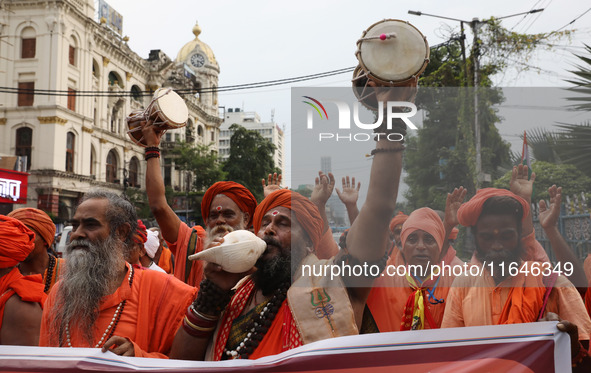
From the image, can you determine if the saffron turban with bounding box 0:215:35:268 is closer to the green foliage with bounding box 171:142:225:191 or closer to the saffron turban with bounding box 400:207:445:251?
the saffron turban with bounding box 400:207:445:251

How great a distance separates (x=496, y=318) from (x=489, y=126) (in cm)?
89

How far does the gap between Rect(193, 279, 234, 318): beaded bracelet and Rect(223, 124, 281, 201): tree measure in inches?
1285

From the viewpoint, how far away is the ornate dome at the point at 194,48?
180 feet

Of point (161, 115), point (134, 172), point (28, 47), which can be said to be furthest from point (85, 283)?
point (134, 172)

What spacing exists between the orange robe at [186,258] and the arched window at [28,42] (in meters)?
28.7

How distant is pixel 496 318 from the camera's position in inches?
93.4

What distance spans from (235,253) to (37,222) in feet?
7.51

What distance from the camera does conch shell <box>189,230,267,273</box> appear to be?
1.92 meters

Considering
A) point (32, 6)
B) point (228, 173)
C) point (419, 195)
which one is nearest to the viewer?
point (419, 195)

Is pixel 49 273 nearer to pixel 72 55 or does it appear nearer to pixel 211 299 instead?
pixel 211 299

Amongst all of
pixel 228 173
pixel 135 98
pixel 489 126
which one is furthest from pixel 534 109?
pixel 135 98

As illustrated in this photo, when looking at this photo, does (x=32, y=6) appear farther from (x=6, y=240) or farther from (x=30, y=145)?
(x=6, y=240)

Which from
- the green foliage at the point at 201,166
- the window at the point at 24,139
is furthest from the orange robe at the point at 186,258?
the green foliage at the point at 201,166

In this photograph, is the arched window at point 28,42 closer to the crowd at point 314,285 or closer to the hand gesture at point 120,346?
the crowd at point 314,285
